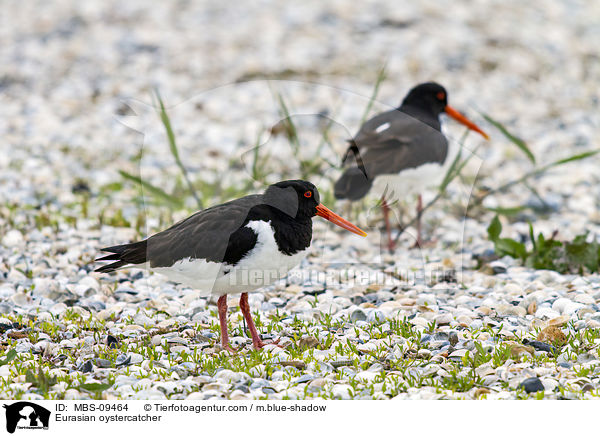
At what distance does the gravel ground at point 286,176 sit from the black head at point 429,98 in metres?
0.55

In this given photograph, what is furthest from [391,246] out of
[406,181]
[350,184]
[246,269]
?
[246,269]

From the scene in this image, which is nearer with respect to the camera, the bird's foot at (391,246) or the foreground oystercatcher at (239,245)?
the foreground oystercatcher at (239,245)

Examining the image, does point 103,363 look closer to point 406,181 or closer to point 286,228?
point 286,228

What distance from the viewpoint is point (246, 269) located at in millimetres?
4410

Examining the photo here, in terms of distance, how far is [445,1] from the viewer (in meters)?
14.5

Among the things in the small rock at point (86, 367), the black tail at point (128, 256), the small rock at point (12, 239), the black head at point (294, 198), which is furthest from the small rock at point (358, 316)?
the small rock at point (12, 239)

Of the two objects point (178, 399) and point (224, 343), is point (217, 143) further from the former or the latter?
point (178, 399)

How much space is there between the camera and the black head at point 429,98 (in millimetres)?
7262

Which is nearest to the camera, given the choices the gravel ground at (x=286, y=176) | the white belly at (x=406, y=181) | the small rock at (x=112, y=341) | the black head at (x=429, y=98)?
the gravel ground at (x=286, y=176)

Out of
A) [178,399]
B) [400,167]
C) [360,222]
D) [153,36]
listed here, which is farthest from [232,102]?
[178,399]

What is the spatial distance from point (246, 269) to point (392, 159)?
2.34 metres

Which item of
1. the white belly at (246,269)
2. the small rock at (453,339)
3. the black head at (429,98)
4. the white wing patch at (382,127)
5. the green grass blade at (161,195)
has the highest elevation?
the black head at (429,98)

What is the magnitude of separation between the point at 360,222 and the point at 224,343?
2.91m
